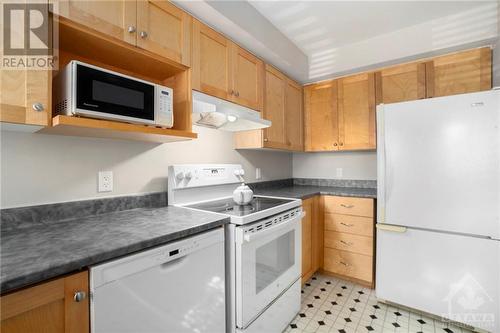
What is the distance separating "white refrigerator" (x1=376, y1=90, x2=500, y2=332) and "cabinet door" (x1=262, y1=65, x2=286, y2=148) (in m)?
0.92

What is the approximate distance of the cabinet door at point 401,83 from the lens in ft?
7.36

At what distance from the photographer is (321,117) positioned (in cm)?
281

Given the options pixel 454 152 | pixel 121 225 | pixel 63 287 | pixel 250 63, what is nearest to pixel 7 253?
pixel 63 287

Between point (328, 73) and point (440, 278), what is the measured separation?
2155 mm

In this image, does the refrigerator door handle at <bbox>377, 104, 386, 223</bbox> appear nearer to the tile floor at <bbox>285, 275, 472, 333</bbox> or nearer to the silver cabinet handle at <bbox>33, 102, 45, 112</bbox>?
the tile floor at <bbox>285, 275, 472, 333</bbox>

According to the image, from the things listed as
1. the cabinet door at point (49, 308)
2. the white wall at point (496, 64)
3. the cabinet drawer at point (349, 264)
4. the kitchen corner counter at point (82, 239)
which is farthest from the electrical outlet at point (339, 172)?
the cabinet door at point (49, 308)

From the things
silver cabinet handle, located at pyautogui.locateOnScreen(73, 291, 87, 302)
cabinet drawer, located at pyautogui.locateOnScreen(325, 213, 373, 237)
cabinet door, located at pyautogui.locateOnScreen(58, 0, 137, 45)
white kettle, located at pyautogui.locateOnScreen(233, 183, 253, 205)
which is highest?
cabinet door, located at pyautogui.locateOnScreen(58, 0, 137, 45)

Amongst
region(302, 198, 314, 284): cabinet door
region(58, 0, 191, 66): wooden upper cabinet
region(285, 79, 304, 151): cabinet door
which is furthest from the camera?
region(285, 79, 304, 151): cabinet door

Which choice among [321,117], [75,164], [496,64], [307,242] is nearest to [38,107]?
[75,164]

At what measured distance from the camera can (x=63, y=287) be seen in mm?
716

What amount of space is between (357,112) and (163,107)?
2.12m

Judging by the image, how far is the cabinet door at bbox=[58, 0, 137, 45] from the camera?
0.99 meters

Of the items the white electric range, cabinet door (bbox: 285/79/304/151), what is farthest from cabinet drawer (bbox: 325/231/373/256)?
cabinet door (bbox: 285/79/304/151)

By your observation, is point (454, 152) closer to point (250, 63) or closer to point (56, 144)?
point (250, 63)
